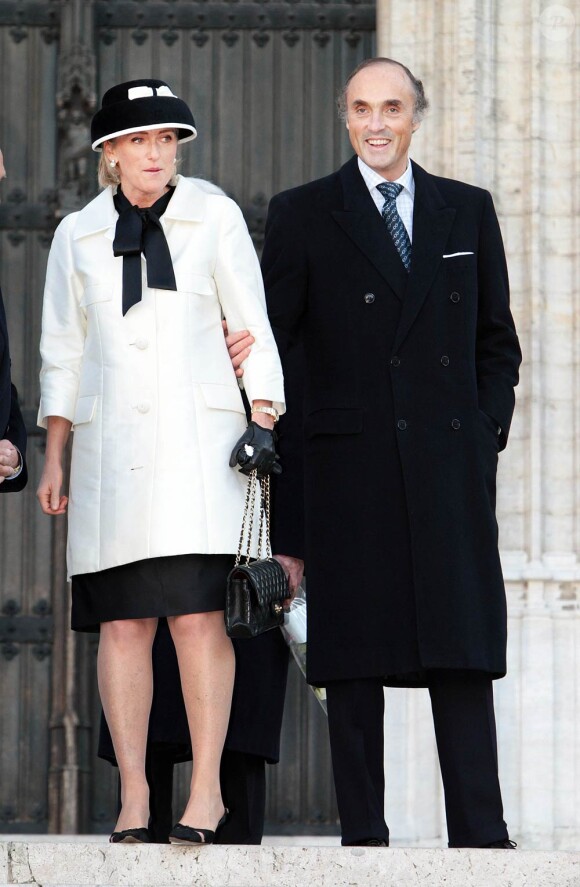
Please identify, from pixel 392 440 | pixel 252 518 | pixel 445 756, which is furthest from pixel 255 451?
pixel 445 756

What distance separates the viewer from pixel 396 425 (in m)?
4.64

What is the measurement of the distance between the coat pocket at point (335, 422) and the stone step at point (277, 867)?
1072 mm

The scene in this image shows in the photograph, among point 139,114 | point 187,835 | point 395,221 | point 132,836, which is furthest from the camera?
point 395,221

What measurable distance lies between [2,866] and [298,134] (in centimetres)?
393

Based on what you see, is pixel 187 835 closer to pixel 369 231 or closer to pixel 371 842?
pixel 371 842

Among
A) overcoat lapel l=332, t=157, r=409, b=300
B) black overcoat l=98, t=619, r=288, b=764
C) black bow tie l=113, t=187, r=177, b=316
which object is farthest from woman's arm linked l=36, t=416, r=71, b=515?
overcoat lapel l=332, t=157, r=409, b=300

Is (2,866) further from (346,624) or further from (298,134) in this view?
(298,134)

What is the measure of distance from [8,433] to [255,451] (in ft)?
1.98

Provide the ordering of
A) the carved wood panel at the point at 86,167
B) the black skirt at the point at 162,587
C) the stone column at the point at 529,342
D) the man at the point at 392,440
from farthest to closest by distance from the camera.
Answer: the carved wood panel at the point at 86,167
the stone column at the point at 529,342
the man at the point at 392,440
the black skirt at the point at 162,587

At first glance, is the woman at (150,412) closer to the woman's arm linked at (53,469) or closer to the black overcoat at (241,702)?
the woman's arm linked at (53,469)

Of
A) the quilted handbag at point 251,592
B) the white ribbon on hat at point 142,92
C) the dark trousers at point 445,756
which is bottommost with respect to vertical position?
the dark trousers at point 445,756

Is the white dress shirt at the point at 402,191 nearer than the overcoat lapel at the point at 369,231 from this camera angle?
Answer: No

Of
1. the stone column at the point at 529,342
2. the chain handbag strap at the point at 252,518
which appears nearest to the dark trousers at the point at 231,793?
the chain handbag strap at the point at 252,518

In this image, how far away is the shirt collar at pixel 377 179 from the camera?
4855 millimetres
